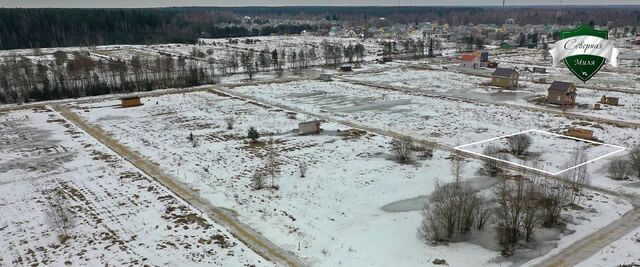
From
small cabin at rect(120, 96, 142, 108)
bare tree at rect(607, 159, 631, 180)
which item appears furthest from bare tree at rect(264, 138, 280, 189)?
small cabin at rect(120, 96, 142, 108)

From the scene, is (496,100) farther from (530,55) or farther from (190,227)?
(530,55)

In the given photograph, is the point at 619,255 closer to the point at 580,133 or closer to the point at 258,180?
the point at 258,180

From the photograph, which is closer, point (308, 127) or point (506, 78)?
point (308, 127)

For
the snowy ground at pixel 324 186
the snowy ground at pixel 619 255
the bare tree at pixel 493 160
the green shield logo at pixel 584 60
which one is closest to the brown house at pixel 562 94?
the bare tree at pixel 493 160

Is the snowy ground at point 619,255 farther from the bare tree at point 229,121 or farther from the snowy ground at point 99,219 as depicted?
the bare tree at point 229,121

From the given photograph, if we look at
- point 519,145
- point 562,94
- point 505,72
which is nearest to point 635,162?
point 519,145
